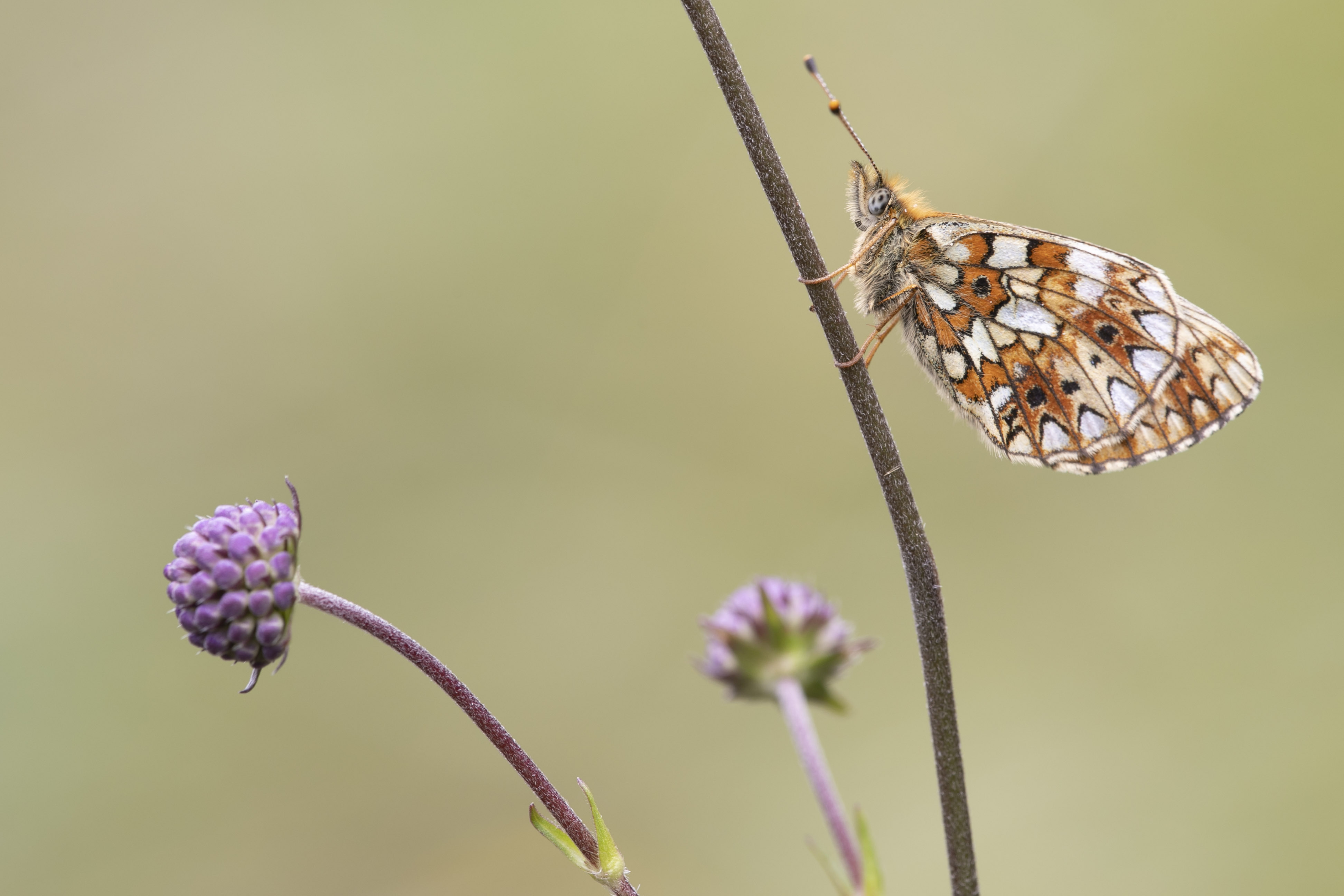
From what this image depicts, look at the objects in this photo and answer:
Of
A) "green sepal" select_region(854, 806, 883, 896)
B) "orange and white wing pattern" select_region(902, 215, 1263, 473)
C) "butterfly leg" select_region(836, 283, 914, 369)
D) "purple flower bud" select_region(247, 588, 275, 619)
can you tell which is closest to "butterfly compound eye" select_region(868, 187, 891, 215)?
"orange and white wing pattern" select_region(902, 215, 1263, 473)

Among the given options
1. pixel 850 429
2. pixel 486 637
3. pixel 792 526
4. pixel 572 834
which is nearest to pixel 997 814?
pixel 792 526

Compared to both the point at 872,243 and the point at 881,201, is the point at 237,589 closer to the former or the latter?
the point at 872,243

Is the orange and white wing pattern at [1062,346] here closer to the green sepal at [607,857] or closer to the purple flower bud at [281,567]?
the green sepal at [607,857]

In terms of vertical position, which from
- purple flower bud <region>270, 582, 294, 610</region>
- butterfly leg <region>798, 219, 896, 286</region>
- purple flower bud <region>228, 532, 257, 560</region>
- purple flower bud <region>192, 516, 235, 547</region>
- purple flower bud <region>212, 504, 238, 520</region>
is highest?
butterfly leg <region>798, 219, 896, 286</region>

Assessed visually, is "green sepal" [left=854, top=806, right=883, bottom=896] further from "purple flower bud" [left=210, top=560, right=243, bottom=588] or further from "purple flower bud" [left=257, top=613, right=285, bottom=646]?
"purple flower bud" [left=210, top=560, right=243, bottom=588]

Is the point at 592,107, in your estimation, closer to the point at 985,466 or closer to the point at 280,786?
the point at 985,466

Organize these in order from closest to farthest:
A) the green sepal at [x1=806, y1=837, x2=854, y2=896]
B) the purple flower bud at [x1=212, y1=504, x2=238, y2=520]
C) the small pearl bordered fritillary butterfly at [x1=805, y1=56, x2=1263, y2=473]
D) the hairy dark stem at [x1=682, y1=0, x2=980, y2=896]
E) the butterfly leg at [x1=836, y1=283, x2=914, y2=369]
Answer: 1. the green sepal at [x1=806, y1=837, x2=854, y2=896]
2. the hairy dark stem at [x1=682, y1=0, x2=980, y2=896]
3. the purple flower bud at [x1=212, y1=504, x2=238, y2=520]
4. the butterfly leg at [x1=836, y1=283, x2=914, y2=369]
5. the small pearl bordered fritillary butterfly at [x1=805, y1=56, x2=1263, y2=473]
